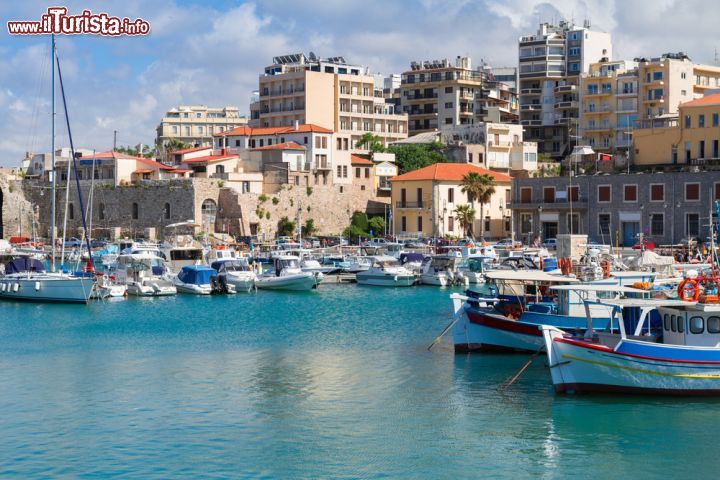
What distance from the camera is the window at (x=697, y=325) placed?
2705cm

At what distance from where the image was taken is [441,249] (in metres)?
70.6

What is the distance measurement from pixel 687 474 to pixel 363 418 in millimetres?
7710

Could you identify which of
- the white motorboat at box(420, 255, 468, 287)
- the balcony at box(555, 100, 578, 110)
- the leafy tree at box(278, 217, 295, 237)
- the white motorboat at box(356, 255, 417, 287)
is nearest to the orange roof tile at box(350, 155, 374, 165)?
the leafy tree at box(278, 217, 295, 237)

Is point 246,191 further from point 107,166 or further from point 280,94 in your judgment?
point 280,94

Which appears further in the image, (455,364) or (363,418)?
(455,364)

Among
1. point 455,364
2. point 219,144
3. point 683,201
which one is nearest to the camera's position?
point 455,364

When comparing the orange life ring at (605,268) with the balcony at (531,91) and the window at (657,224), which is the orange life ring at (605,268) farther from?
the balcony at (531,91)

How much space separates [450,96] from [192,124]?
38.2m

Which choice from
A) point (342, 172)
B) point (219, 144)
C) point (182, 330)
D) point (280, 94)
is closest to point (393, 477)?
point (182, 330)

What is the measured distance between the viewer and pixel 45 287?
50.4m

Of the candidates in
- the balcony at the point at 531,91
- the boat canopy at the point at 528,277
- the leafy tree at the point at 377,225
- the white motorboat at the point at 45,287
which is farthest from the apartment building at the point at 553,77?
the boat canopy at the point at 528,277

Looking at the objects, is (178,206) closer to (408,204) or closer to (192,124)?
(408,204)

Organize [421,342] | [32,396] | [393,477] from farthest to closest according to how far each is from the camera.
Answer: [421,342]
[32,396]
[393,477]

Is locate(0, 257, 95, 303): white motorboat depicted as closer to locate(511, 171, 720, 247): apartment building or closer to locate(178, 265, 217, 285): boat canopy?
locate(178, 265, 217, 285): boat canopy
